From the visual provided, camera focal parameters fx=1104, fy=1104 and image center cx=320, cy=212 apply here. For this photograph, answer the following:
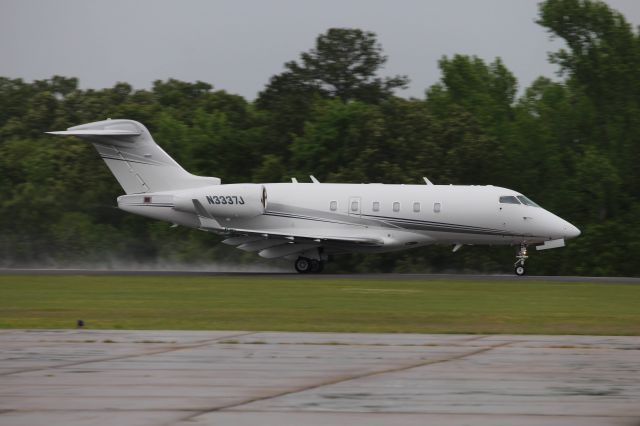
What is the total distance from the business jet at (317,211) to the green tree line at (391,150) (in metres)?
5.10

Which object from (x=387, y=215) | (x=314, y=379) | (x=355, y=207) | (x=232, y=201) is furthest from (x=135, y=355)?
(x=355, y=207)

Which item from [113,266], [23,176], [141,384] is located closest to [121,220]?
[113,266]

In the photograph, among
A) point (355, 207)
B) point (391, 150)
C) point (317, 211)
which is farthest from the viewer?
point (391, 150)

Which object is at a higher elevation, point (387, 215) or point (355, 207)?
point (355, 207)

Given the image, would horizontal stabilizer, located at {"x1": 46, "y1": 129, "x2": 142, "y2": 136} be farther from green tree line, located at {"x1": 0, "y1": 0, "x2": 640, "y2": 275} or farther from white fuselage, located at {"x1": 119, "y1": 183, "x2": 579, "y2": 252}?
green tree line, located at {"x1": 0, "y1": 0, "x2": 640, "y2": 275}

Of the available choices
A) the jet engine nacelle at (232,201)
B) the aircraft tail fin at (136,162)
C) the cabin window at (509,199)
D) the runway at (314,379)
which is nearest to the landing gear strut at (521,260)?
the cabin window at (509,199)

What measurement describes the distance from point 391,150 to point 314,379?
3662 cm

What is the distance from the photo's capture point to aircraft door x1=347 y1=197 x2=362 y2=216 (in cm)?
3878

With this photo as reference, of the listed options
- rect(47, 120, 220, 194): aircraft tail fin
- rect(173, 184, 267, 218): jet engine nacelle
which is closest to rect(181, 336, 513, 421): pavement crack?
rect(173, 184, 267, 218): jet engine nacelle

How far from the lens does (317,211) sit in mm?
39031

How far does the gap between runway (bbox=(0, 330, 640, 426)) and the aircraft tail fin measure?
22.1 metres

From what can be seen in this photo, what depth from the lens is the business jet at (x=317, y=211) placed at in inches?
1489

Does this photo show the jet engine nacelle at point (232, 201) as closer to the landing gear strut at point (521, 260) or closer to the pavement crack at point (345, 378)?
the landing gear strut at point (521, 260)

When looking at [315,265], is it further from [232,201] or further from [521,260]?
[521,260]
